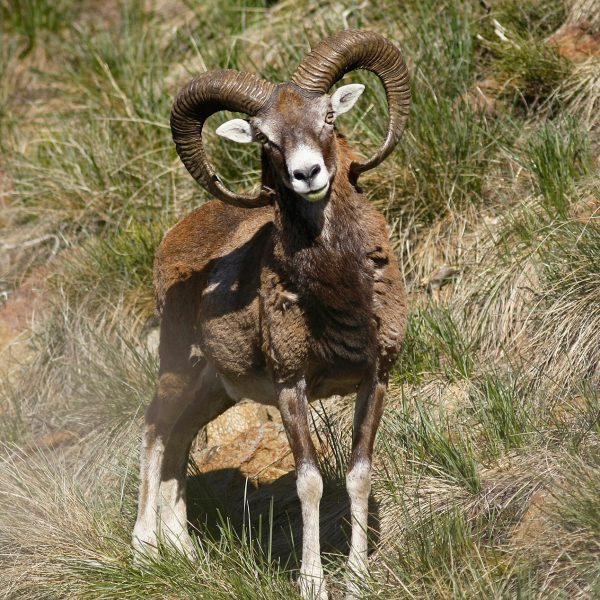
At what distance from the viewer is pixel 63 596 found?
6.70m

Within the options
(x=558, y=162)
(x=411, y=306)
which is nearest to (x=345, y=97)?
(x=411, y=306)

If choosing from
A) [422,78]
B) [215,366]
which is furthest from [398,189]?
[215,366]

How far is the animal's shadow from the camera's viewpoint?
7285mm

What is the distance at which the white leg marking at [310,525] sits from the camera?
636 centimetres

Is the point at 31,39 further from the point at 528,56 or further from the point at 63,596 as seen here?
the point at 63,596

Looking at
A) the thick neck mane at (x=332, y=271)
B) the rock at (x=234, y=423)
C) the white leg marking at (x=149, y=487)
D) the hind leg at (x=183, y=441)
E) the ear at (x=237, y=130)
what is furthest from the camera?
the rock at (x=234, y=423)

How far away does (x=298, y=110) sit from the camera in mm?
6465

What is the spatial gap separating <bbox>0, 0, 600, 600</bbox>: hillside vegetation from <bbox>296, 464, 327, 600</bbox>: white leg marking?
0.40ft

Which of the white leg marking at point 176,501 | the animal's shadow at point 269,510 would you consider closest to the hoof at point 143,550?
the white leg marking at point 176,501

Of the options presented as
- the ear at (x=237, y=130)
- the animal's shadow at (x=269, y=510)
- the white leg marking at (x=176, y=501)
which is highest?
the ear at (x=237, y=130)

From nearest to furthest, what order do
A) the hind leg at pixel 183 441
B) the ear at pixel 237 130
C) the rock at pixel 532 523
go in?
1. the rock at pixel 532 523
2. the ear at pixel 237 130
3. the hind leg at pixel 183 441

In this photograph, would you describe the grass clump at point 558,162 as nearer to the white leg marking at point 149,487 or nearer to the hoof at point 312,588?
the white leg marking at point 149,487

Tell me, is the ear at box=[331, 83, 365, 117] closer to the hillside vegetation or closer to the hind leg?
the hillside vegetation

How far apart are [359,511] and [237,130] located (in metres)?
2.40
